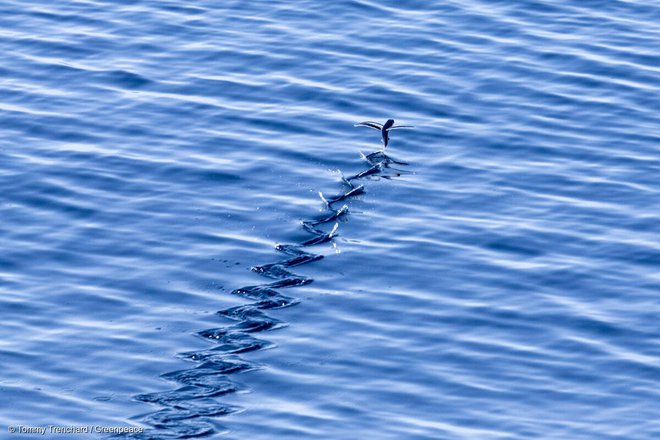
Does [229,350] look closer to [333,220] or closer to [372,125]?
[333,220]

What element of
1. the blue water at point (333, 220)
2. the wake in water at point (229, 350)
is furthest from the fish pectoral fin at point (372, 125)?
the wake in water at point (229, 350)

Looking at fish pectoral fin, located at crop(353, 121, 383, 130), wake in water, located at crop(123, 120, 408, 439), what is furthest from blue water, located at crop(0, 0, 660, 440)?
fish pectoral fin, located at crop(353, 121, 383, 130)

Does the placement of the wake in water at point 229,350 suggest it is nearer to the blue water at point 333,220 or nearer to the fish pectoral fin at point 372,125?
the blue water at point 333,220

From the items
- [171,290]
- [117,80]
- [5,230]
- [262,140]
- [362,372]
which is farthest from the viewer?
[117,80]

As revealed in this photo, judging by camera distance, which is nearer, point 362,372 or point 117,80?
point 362,372

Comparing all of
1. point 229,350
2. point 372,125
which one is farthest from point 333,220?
point 229,350

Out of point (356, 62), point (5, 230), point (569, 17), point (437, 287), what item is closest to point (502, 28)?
point (569, 17)

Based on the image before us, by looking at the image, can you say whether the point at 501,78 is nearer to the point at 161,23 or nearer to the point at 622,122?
the point at 622,122
